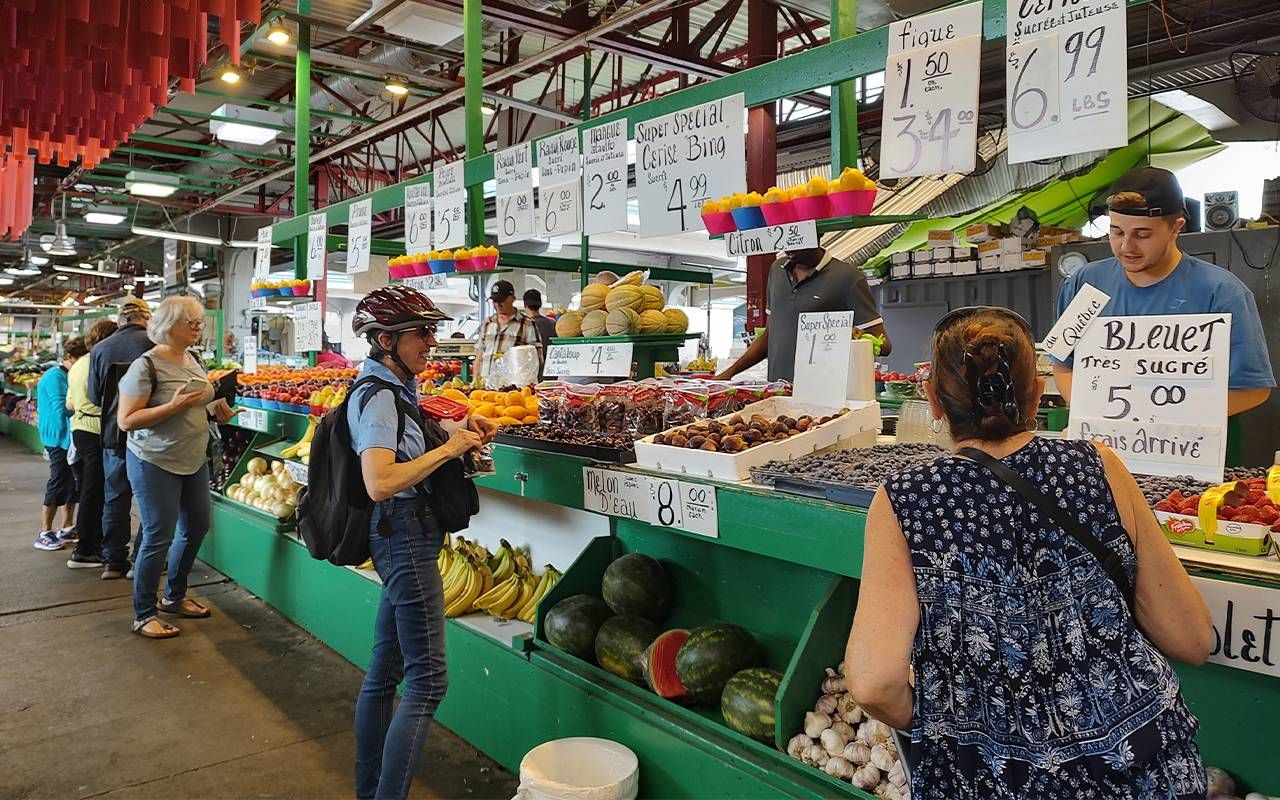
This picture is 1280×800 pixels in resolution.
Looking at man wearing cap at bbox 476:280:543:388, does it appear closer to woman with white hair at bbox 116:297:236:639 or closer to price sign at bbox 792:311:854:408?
woman with white hair at bbox 116:297:236:639

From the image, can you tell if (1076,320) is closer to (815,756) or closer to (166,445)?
(815,756)

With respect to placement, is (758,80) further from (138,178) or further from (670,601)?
(138,178)

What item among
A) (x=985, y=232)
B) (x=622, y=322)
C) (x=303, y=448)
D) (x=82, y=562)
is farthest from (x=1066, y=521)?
(x=985, y=232)

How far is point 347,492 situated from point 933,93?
2042mm

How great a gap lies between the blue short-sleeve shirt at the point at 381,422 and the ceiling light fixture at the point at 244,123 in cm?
699

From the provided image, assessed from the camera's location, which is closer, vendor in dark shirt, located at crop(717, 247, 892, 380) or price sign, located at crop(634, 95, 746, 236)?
price sign, located at crop(634, 95, 746, 236)

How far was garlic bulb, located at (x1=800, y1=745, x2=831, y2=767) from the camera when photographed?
2.19m

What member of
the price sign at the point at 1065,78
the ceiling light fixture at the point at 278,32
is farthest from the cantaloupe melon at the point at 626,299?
the ceiling light fixture at the point at 278,32

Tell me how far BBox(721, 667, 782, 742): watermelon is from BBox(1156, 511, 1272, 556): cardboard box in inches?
39.6

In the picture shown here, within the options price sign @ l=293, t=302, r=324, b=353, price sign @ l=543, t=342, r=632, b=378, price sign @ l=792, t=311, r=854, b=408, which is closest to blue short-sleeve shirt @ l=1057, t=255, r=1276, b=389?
price sign @ l=792, t=311, r=854, b=408

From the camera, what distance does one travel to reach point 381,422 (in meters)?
2.56

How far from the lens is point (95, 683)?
4086mm

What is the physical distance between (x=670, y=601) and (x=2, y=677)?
334 centimetres

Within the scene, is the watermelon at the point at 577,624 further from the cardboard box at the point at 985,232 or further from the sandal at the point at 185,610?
the cardboard box at the point at 985,232
